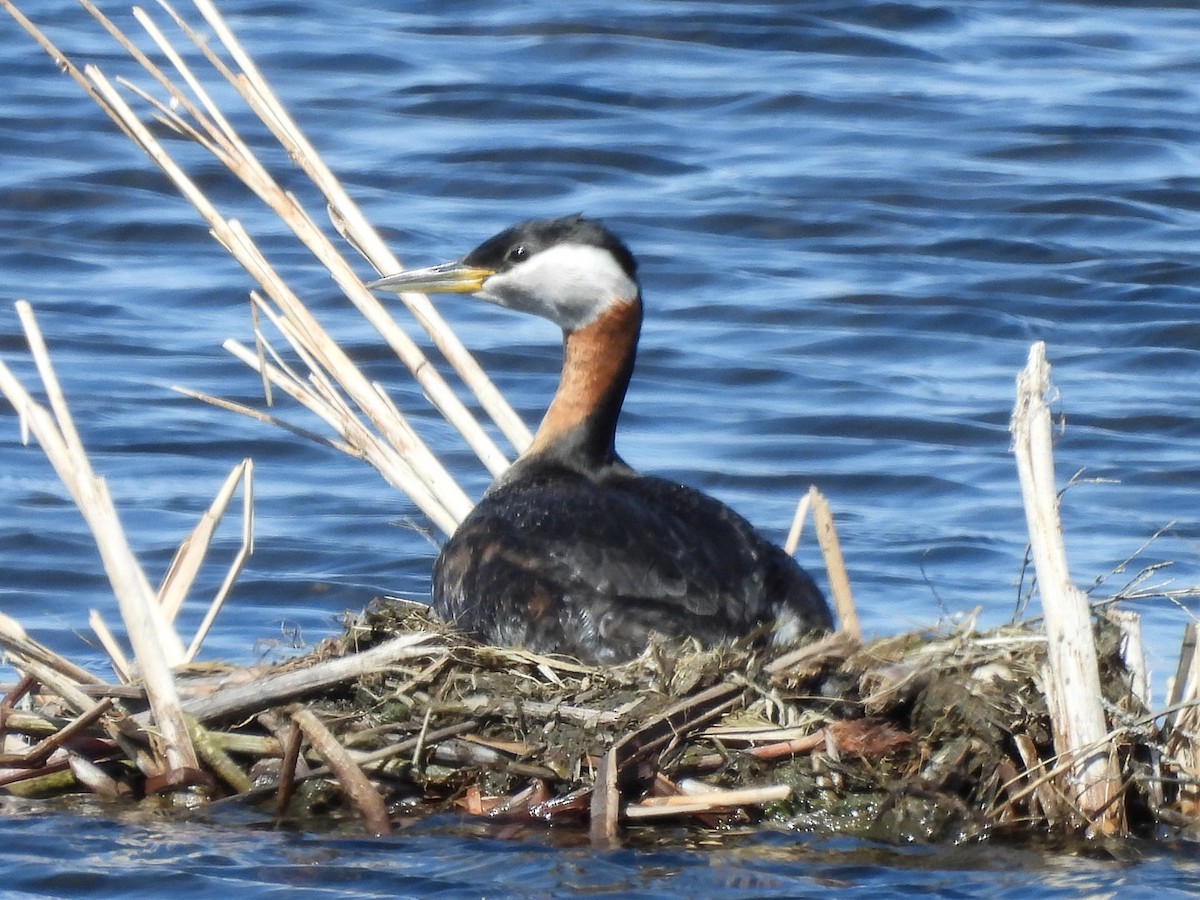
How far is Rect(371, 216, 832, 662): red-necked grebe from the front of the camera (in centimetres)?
568

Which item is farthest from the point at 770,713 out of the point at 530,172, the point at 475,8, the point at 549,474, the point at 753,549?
the point at 475,8

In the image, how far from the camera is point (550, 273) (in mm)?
6590

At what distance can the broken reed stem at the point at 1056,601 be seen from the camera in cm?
479

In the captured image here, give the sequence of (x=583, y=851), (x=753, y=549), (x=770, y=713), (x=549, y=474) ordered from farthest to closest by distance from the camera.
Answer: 1. (x=549, y=474)
2. (x=753, y=549)
3. (x=770, y=713)
4. (x=583, y=851)

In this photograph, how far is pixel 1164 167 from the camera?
13.8m

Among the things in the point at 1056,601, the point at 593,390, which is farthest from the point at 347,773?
the point at 593,390

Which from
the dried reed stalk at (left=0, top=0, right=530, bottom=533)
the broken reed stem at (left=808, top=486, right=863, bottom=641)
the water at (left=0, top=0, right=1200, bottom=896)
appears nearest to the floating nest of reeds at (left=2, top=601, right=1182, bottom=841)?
the water at (left=0, top=0, right=1200, bottom=896)

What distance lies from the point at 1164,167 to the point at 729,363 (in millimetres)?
4129

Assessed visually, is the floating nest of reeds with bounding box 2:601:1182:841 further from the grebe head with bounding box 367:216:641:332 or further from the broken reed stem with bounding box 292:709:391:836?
the grebe head with bounding box 367:216:641:332

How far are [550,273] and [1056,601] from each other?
227 centimetres

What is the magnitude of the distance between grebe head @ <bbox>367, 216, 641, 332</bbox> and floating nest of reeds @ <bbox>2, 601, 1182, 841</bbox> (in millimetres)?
1605

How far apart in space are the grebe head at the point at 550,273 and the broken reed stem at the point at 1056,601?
1989 mm

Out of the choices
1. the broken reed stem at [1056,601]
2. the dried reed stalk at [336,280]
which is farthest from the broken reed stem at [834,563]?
the broken reed stem at [1056,601]

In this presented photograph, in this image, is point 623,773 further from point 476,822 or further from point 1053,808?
point 1053,808
